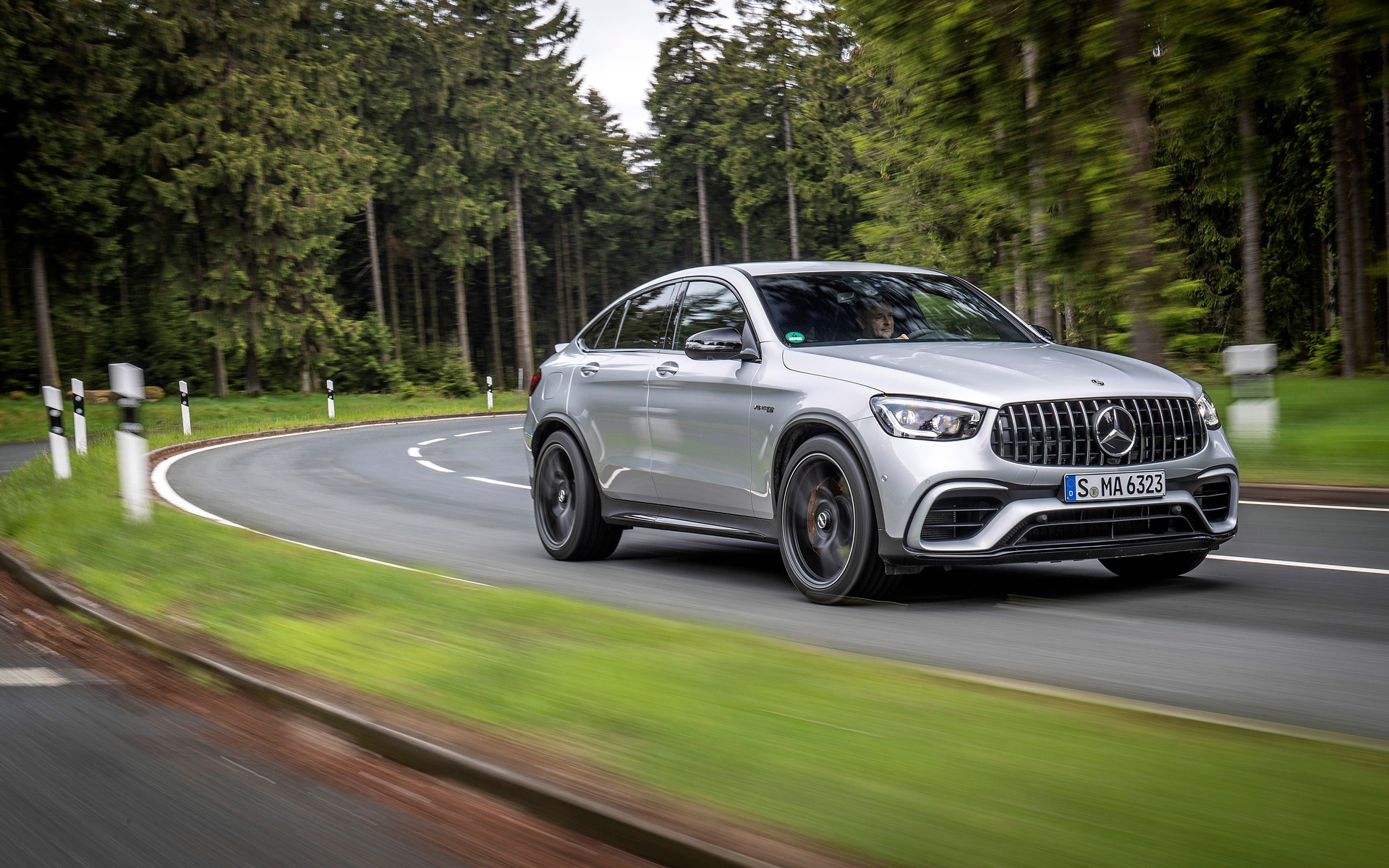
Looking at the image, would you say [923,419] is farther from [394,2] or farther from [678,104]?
[678,104]

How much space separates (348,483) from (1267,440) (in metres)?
10.1

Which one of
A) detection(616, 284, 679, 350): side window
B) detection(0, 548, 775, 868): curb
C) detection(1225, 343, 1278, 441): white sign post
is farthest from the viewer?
detection(1225, 343, 1278, 441): white sign post

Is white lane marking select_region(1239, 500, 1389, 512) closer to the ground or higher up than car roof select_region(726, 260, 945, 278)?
closer to the ground

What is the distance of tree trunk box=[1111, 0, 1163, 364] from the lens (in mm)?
13750

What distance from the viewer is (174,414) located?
37.6 metres

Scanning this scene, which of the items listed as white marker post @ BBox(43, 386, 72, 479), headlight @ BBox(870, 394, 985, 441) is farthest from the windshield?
white marker post @ BBox(43, 386, 72, 479)

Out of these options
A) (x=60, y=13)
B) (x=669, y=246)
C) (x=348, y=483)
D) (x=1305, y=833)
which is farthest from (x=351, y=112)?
(x=1305, y=833)

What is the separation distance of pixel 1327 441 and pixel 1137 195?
320 cm

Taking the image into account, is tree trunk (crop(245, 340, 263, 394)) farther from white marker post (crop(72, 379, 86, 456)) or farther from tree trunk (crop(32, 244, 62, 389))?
white marker post (crop(72, 379, 86, 456))

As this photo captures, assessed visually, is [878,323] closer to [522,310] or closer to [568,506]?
[568,506]

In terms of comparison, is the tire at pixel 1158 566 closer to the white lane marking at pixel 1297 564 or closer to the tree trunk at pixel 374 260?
the white lane marking at pixel 1297 564

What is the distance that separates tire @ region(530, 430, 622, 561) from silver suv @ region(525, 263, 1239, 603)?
66 millimetres

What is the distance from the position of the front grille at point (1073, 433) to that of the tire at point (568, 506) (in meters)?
3.52

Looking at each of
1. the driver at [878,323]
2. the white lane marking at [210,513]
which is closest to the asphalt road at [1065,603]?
the white lane marking at [210,513]
